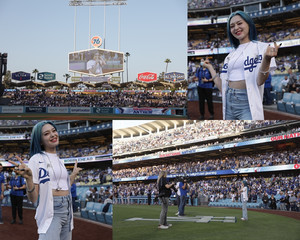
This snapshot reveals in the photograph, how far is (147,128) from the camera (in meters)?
4.98

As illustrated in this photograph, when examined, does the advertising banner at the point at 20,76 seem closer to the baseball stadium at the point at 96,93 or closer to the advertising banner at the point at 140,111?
the baseball stadium at the point at 96,93

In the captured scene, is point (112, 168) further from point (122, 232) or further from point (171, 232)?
point (171, 232)

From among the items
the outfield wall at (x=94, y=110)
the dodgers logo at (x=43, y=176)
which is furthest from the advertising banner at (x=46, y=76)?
the dodgers logo at (x=43, y=176)

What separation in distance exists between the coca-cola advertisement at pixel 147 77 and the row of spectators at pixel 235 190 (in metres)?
38.0

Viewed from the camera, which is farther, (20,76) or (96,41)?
(20,76)

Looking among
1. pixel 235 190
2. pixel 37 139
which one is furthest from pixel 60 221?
pixel 235 190

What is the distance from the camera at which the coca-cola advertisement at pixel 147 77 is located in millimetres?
42938

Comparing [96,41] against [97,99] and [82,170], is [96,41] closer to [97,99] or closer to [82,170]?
[97,99]

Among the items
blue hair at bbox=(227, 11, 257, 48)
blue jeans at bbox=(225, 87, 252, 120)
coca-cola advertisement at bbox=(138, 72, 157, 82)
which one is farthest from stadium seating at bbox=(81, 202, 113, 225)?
coca-cola advertisement at bbox=(138, 72, 157, 82)

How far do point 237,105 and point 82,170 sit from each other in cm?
231

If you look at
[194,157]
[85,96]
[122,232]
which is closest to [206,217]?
[194,157]

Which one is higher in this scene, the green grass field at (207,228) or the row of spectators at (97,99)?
the row of spectators at (97,99)

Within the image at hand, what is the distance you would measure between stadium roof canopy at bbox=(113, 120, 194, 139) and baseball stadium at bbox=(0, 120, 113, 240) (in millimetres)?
153

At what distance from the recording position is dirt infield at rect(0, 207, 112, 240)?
4.28 metres
